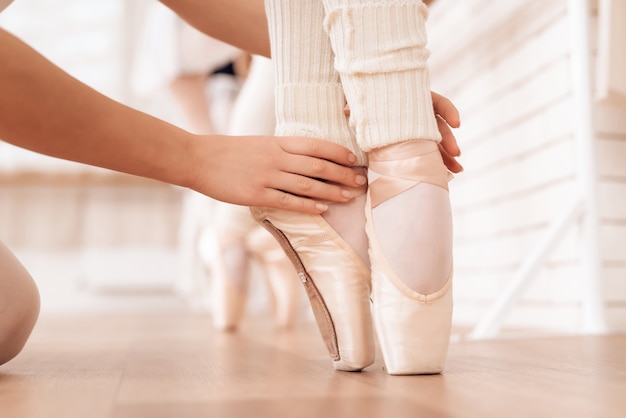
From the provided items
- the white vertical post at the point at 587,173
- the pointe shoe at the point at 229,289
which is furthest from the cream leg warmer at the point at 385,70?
the pointe shoe at the point at 229,289

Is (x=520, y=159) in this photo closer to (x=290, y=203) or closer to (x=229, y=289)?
(x=229, y=289)

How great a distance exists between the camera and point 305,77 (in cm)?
78

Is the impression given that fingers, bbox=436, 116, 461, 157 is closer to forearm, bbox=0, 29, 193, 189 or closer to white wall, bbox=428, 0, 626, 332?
forearm, bbox=0, 29, 193, 189

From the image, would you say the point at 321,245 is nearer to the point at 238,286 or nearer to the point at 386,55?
the point at 386,55

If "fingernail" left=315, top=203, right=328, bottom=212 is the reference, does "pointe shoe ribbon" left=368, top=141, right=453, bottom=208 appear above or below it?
above

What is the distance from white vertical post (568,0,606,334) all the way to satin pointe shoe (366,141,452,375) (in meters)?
0.77

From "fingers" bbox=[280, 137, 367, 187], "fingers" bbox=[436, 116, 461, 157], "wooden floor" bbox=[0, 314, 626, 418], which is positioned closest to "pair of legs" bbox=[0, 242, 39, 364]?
"wooden floor" bbox=[0, 314, 626, 418]

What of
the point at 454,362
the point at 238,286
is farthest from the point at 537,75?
the point at 454,362

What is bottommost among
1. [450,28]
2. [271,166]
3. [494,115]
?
[271,166]

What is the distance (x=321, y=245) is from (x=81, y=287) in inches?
124

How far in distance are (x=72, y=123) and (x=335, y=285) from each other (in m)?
0.29

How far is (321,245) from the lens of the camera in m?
0.74

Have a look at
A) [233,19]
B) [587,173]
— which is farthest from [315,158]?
[587,173]

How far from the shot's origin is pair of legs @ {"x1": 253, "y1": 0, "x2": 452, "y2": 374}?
2.26 ft
